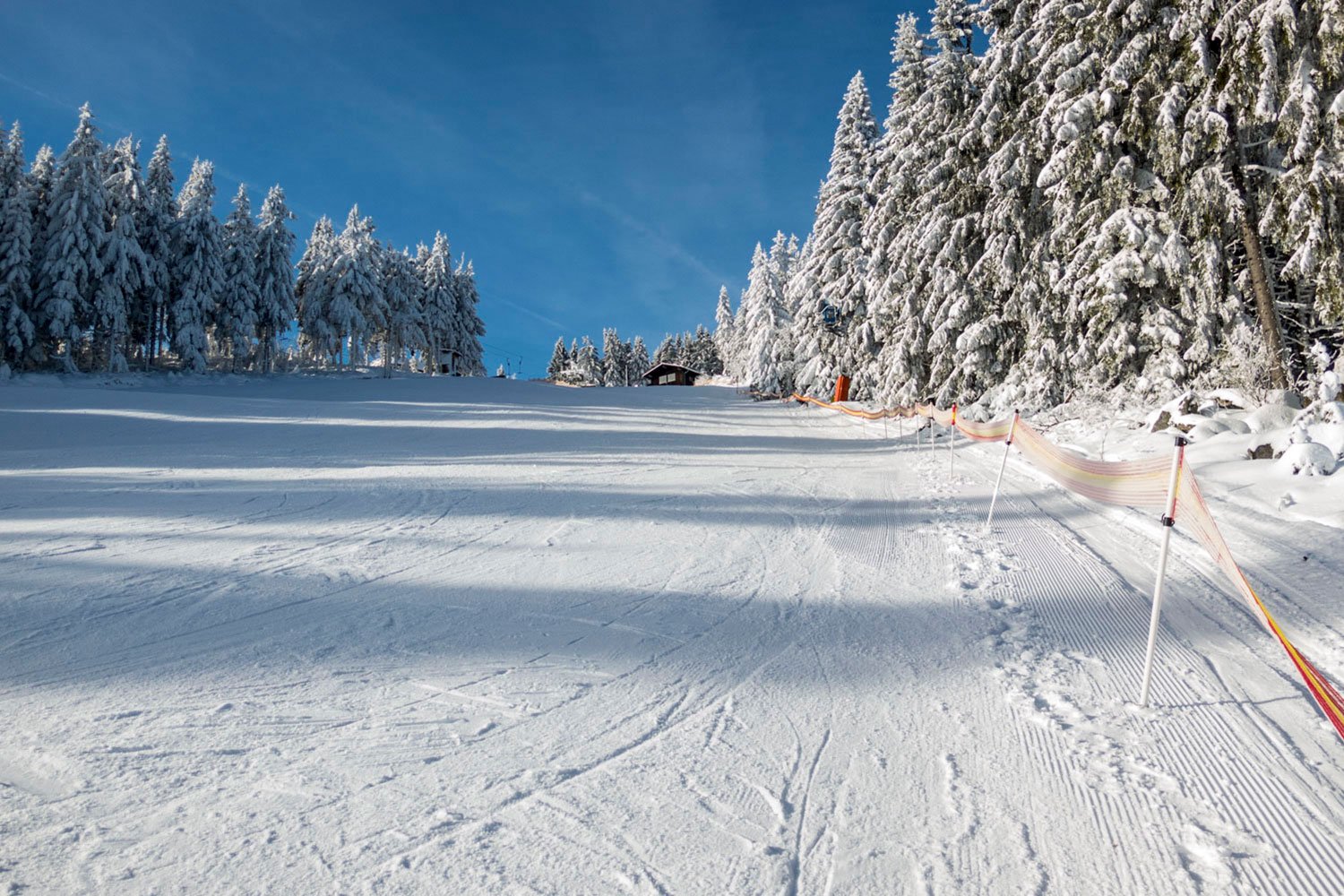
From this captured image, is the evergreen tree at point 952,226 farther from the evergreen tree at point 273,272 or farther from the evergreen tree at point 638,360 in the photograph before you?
the evergreen tree at point 638,360

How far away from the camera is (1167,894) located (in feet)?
7.20

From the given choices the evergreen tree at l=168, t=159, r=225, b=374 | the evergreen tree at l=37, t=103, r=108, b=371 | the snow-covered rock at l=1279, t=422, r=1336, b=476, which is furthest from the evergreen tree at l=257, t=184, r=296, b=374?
the snow-covered rock at l=1279, t=422, r=1336, b=476

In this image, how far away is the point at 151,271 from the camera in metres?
38.7

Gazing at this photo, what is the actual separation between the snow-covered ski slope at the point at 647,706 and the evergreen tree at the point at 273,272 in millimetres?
43279

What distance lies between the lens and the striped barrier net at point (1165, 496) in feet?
8.90

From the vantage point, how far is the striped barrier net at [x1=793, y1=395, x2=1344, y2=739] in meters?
2.71

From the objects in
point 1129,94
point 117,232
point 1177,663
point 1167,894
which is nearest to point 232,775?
point 1167,894

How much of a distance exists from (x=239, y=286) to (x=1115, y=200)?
46.0 meters

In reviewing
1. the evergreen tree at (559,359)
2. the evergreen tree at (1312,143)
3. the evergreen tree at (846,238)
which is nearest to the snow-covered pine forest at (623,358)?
the evergreen tree at (559,359)

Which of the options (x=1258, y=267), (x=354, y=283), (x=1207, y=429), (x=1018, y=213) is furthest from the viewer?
(x=354, y=283)

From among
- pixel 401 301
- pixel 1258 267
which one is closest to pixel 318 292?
pixel 401 301

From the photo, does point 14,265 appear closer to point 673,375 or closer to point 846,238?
point 846,238

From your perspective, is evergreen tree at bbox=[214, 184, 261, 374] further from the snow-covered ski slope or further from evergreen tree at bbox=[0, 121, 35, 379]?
the snow-covered ski slope

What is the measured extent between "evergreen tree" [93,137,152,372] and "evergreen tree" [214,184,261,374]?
4308 millimetres
